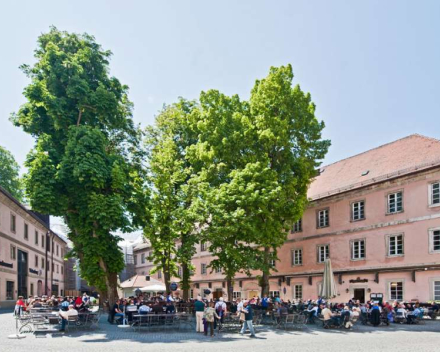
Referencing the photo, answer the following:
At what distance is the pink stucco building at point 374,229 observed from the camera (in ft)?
93.7

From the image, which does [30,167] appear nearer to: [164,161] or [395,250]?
[164,161]

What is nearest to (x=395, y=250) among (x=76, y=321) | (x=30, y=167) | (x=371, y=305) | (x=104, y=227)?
(x=371, y=305)

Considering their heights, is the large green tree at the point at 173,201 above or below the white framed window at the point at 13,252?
above

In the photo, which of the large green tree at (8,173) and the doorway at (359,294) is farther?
Result: the large green tree at (8,173)

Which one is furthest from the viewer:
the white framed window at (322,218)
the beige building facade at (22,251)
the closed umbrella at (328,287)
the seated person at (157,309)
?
the beige building facade at (22,251)

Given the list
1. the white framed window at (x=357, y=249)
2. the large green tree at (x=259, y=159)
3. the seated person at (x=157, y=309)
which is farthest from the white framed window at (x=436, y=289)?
the seated person at (x=157, y=309)

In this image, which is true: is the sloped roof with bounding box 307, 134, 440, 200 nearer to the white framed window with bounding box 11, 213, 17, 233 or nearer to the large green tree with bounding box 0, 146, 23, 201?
the white framed window with bounding box 11, 213, 17, 233

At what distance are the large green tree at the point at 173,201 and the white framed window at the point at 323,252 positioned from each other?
34.5 ft

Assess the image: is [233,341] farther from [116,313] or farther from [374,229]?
[374,229]

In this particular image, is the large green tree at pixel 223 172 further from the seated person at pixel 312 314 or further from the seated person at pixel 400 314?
the seated person at pixel 400 314

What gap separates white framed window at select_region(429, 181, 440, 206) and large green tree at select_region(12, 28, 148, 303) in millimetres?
17706

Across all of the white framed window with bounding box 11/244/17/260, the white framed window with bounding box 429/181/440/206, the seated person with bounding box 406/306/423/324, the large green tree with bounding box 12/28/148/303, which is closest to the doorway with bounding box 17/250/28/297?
the white framed window with bounding box 11/244/17/260

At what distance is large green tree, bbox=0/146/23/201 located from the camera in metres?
54.3

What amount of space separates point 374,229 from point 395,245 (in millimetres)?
1990
